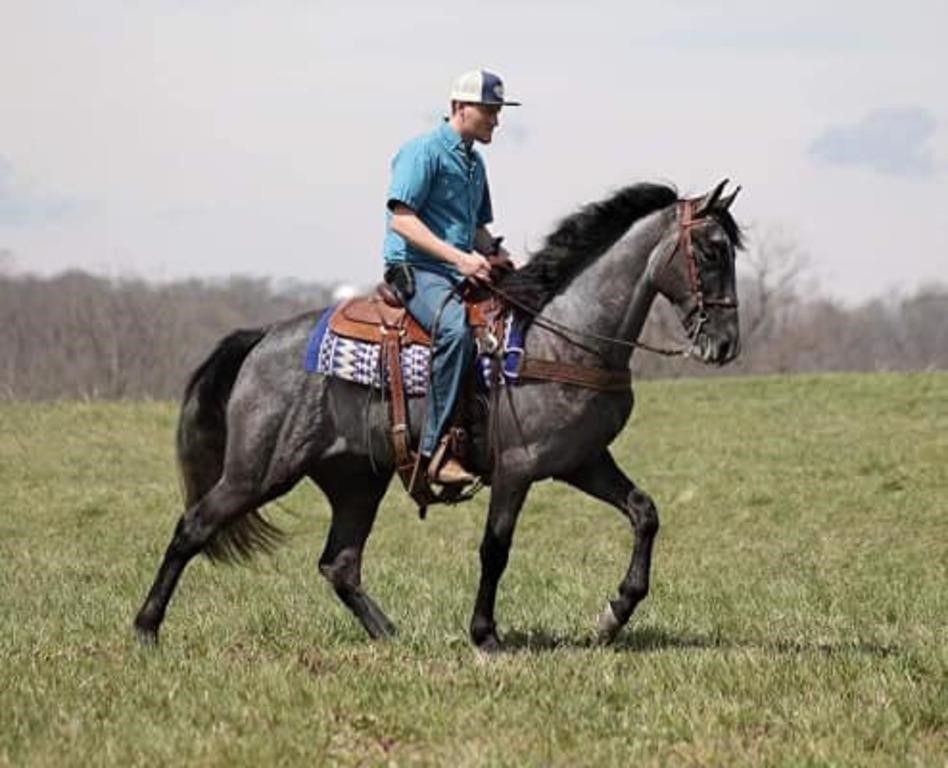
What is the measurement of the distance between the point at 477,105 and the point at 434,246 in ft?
2.78

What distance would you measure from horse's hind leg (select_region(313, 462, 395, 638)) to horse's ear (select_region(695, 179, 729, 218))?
8.49 ft

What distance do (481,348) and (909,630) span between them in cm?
342

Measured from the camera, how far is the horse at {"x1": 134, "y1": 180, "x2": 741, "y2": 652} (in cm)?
899

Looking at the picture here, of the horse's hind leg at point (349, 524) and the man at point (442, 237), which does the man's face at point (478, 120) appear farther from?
the horse's hind leg at point (349, 524)

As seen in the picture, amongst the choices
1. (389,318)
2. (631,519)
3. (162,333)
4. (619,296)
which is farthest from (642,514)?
(162,333)

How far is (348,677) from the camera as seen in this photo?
7.73 metres

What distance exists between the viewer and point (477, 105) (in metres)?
9.16

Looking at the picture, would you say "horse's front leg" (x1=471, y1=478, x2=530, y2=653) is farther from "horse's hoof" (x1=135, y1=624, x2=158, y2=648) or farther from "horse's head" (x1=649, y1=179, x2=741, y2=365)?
"horse's hoof" (x1=135, y1=624, x2=158, y2=648)

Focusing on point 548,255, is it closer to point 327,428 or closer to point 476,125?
point 476,125

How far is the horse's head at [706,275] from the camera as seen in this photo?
8867mm

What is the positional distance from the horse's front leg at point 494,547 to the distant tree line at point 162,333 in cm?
6245

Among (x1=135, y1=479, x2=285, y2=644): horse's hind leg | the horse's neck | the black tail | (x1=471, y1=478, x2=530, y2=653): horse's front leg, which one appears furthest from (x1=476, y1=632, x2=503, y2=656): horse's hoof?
the black tail

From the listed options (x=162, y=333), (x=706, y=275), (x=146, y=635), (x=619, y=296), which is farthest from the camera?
(x=162, y=333)

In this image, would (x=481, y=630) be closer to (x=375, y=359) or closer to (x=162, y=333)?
(x=375, y=359)
